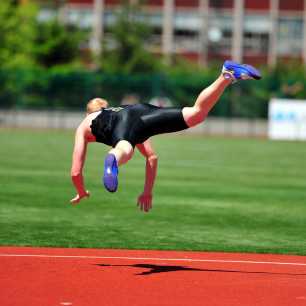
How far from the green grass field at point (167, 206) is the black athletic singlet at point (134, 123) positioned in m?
2.68

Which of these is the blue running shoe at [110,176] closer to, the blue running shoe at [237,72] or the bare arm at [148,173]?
the bare arm at [148,173]

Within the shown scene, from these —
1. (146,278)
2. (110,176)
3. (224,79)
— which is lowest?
(146,278)

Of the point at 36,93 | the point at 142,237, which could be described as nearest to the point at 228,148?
the point at 36,93

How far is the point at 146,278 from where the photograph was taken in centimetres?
1061

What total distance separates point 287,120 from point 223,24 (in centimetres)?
3447

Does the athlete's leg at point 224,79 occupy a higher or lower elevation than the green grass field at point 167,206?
higher

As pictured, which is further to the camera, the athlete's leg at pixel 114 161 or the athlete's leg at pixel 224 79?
the athlete's leg at pixel 224 79

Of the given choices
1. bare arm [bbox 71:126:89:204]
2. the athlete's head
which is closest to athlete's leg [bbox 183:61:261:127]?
the athlete's head

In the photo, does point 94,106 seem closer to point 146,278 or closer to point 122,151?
point 122,151

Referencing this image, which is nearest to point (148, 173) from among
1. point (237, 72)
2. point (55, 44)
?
point (237, 72)

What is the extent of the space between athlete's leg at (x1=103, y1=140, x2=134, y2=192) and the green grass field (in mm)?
2905

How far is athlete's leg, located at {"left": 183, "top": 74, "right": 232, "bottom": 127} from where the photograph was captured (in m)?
11.5

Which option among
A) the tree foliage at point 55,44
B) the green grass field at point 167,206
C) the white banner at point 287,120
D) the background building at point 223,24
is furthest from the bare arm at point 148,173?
the background building at point 223,24

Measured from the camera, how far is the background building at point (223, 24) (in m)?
87.2
